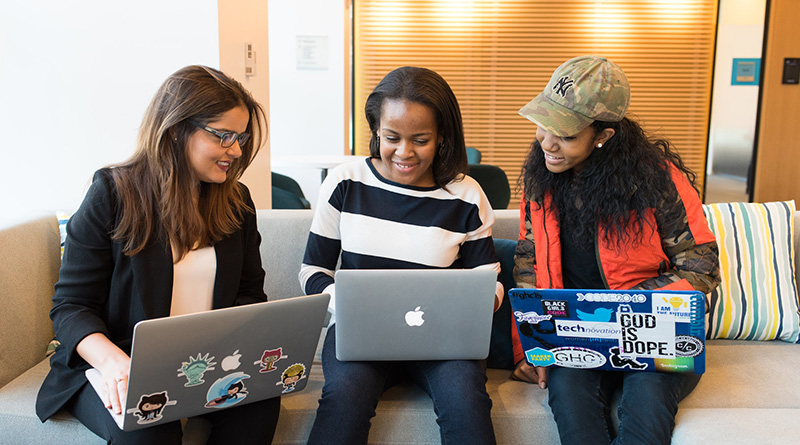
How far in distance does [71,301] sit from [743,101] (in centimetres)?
560

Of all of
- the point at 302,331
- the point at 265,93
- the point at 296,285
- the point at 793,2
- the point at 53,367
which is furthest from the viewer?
the point at 793,2

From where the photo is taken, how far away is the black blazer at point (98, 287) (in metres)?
1.48

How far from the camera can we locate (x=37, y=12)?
2.37 meters

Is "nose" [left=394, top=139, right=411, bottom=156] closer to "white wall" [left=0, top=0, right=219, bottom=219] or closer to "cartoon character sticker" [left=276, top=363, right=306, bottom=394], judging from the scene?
"cartoon character sticker" [left=276, top=363, right=306, bottom=394]

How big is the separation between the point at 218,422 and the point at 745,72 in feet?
18.0

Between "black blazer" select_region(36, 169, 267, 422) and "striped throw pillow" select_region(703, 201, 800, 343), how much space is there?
1.61 m

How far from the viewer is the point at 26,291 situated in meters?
1.82

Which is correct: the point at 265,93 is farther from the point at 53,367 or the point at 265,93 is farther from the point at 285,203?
the point at 53,367

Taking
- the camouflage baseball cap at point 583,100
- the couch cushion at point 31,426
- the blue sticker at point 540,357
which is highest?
the camouflage baseball cap at point 583,100

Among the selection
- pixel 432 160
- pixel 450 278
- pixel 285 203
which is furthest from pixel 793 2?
pixel 450 278

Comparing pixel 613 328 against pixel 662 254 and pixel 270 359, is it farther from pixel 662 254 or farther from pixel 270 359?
pixel 270 359

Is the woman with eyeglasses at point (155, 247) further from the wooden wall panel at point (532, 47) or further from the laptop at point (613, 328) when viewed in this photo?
the wooden wall panel at point (532, 47)

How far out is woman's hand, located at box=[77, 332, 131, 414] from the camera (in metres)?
1.34

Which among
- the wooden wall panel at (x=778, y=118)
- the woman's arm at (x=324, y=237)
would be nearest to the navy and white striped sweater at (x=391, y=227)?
the woman's arm at (x=324, y=237)
